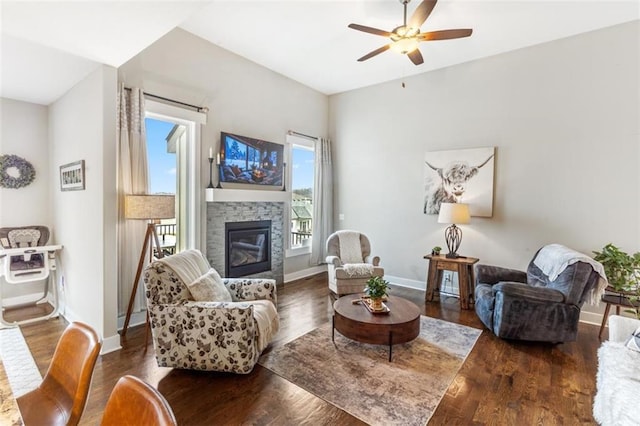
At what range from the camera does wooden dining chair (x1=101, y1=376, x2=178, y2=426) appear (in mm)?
845

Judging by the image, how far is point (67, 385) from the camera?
4.28ft

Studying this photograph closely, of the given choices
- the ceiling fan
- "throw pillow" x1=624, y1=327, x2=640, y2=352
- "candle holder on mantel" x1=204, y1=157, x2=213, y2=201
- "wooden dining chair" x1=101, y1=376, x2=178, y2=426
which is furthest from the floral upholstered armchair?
the ceiling fan

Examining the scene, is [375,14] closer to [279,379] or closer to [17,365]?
[279,379]

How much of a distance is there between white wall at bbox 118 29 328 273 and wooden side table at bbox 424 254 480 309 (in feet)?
7.76

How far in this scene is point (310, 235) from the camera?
6.08 m

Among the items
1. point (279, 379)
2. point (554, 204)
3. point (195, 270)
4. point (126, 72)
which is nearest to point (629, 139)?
point (554, 204)

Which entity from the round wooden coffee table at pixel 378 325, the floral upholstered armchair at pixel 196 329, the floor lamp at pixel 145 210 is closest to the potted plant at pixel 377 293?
the round wooden coffee table at pixel 378 325

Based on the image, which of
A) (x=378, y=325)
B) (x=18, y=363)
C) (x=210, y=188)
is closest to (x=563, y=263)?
(x=378, y=325)

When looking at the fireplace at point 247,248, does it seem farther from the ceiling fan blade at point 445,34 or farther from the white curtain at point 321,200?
the ceiling fan blade at point 445,34

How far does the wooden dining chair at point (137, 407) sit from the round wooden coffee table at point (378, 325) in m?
2.16

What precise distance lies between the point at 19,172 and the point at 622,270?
7123 mm

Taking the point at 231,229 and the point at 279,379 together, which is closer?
the point at 279,379

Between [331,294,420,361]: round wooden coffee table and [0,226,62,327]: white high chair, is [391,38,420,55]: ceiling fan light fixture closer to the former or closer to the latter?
[331,294,420,361]: round wooden coffee table

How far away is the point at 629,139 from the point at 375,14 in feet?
10.9
